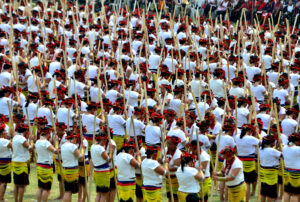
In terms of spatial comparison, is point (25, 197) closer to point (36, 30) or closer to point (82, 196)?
point (82, 196)

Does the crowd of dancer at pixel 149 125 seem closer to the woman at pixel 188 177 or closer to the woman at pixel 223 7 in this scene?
the woman at pixel 188 177

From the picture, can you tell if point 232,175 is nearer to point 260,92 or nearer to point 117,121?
point 117,121

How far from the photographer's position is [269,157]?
36.0 ft

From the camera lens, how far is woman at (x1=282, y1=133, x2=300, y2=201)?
35.0ft

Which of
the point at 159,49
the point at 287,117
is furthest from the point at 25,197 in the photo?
the point at 159,49

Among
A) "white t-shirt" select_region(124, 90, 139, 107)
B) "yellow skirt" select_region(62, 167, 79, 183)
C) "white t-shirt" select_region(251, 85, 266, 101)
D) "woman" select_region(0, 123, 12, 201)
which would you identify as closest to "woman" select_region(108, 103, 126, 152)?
"white t-shirt" select_region(124, 90, 139, 107)

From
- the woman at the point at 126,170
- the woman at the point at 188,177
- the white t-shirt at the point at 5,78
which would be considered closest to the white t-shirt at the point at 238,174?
the woman at the point at 188,177

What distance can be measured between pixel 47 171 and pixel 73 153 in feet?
2.16

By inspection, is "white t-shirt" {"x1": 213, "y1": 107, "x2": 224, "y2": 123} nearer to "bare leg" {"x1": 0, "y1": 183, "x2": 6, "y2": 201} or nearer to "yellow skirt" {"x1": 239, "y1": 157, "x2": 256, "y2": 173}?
"yellow skirt" {"x1": 239, "y1": 157, "x2": 256, "y2": 173}

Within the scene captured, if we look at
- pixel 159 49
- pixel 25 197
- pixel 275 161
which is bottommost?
pixel 25 197

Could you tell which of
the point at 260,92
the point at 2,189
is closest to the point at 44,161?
the point at 2,189

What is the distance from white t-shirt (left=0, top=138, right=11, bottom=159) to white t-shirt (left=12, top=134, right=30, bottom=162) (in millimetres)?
165

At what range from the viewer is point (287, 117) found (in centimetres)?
1266

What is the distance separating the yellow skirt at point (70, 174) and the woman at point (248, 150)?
2864mm
